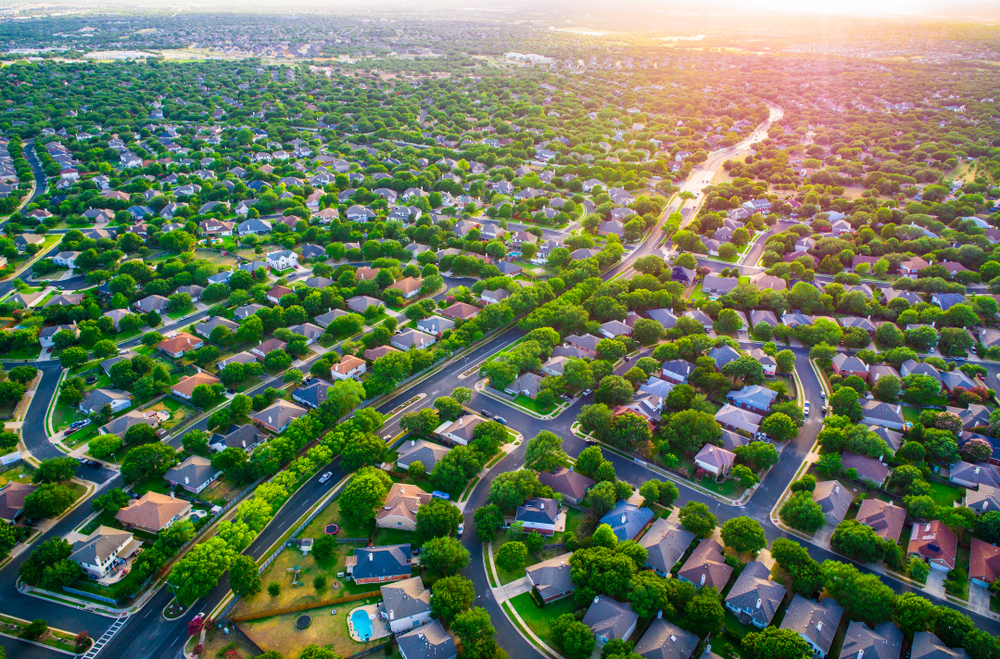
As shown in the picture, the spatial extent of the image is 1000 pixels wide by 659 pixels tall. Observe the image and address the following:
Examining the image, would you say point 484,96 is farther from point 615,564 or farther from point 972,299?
point 615,564

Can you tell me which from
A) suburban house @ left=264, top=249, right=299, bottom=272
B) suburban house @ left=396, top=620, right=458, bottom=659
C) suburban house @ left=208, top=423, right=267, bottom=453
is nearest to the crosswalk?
suburban house @ left=208, top=423, right=267, bottom=453

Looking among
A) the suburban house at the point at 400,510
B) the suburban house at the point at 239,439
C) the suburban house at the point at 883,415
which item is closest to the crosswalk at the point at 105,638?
the suburban house at the point at 239,439

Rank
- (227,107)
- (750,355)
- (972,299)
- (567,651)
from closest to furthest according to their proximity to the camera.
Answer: (567,651) < (750,355) < (972,299) < (227,107)

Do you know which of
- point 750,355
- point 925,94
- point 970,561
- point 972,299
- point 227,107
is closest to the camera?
point 970,561

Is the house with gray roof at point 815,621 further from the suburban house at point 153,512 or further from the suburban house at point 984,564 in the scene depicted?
the suburban house at point 153,512

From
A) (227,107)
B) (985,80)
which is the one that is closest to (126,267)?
(227,107)

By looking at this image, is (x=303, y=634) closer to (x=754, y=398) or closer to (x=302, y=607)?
(x=302, y=607)

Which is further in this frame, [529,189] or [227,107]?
[227,107]
